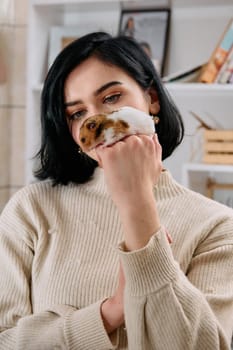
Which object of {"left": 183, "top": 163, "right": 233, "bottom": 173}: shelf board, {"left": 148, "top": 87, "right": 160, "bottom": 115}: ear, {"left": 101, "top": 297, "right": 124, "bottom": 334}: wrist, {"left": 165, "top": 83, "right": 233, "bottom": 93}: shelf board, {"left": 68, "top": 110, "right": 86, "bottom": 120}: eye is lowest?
{"left": 183, "top": 163, "right": 233, "bottom": 173}: shelf board

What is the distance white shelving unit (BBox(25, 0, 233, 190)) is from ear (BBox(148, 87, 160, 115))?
0.97 metres

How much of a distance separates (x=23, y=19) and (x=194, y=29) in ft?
2.18

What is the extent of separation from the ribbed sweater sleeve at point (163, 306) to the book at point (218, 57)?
1190mm

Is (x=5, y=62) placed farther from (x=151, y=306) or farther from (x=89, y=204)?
(x=151, y=306)

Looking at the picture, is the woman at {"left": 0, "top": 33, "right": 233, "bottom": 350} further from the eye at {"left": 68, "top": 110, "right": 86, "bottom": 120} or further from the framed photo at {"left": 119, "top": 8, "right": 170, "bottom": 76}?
the framed photo at {"left": 119, "top": 8, "right": 170, "bottom": 76}

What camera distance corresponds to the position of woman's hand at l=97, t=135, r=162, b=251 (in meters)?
0.84

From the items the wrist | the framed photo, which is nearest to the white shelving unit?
the framed photo

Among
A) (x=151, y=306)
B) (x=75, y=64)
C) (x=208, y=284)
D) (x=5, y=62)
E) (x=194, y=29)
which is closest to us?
(x=151, y=306)

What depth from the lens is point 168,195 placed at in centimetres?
116

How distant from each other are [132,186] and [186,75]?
1285 millimetres

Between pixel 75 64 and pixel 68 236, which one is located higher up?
pixel 75 64

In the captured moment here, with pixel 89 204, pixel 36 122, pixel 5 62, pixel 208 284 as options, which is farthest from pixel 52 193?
pixel 5 62

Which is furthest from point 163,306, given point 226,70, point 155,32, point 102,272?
point 155,32

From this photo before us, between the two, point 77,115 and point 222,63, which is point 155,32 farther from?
point 77,115
